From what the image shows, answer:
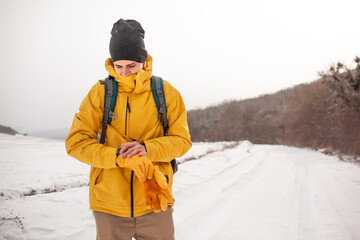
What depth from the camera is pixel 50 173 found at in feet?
20.9

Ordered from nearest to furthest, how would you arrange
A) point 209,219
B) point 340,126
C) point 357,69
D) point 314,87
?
point 209,219
point 357,69
point 340,126
point 314,87

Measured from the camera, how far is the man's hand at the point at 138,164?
127 centimetres

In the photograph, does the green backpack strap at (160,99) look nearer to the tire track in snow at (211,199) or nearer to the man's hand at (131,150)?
the man's hand at (131,150)

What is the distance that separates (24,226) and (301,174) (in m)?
7.52

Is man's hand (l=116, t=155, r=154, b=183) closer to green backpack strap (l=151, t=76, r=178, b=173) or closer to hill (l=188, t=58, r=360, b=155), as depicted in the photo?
green backpack strap (l=151, t=76, r=178, b=173)

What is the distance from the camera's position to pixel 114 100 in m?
1.53

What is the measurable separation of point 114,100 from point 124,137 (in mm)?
266

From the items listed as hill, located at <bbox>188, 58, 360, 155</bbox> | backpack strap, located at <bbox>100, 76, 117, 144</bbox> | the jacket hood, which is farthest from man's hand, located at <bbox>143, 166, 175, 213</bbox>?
hill, located at <bbox>188, 58, 360, 155</bbox>

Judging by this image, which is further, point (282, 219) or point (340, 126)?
point (340, 126)

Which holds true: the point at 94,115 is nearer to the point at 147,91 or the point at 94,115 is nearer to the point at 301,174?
the point at 147,91

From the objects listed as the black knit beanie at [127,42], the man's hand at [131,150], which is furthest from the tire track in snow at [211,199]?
the black knit beanie at [127,42]

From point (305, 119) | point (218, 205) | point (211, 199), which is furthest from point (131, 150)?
point (305, 119)

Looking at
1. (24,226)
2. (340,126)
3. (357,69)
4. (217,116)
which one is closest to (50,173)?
(24,226)

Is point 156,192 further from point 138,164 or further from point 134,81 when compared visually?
point 134,81
